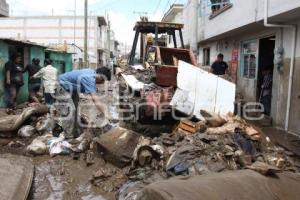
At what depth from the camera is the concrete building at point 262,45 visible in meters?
9.23

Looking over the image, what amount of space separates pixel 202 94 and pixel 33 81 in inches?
263

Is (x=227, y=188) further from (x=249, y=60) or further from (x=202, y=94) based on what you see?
(x=249, y=60)

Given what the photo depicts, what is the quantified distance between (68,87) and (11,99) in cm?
445

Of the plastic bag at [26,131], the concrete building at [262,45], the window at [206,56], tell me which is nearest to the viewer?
the plastic bag at [26,131]

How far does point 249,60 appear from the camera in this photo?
12.8 metres

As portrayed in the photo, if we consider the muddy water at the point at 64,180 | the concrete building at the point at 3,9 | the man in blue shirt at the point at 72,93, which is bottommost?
the muddy water at the point at 64,180

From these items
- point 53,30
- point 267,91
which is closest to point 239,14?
point 267,91

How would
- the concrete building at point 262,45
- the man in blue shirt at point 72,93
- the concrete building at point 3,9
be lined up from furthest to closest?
the concrete building at point 3,9
the concrete building at point 262,45
the man in blue shirt at point 72,93

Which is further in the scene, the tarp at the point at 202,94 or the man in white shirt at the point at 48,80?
the man in white shirt at the point at 48,80

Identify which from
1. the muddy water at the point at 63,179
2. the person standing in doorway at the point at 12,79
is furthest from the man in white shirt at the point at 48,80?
the muddy water at the point at 63,179

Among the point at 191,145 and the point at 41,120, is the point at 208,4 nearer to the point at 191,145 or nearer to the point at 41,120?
the point at 41,120

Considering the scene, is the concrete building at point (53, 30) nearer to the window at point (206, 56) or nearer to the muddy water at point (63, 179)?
the window at point (206, 56)

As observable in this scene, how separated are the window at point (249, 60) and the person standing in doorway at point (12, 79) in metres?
7.05

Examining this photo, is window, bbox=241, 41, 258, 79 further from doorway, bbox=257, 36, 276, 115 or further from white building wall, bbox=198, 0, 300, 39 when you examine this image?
white building wall, bbox=198, 0, 300, 39
